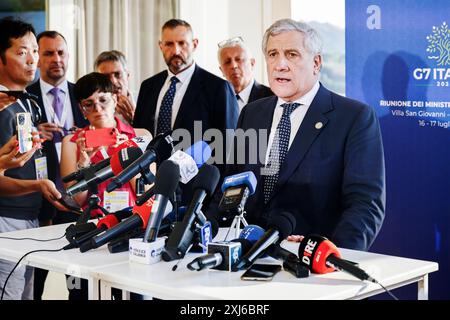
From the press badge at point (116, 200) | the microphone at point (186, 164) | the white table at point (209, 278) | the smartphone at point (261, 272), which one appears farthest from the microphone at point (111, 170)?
the press badge at point (116, 200)

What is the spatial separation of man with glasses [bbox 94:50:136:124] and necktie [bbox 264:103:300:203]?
1.93 meters

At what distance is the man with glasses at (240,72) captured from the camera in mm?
5395

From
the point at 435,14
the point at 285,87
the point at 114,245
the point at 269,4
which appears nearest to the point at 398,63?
the point at 435,14

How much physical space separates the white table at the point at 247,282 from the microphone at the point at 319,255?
32mm

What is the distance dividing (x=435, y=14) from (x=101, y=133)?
200cm

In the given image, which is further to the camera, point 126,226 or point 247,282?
point 126,226

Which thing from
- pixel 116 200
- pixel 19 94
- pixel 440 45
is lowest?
pixel 116 200

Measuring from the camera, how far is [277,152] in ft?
10.8

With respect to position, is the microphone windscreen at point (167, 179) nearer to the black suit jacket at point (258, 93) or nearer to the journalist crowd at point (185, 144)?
the journalist crowd at point (185, 144)

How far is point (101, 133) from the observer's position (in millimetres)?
4277

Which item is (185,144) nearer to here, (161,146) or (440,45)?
(440,45)

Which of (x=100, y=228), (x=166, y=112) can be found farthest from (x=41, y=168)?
(x=100, y=228)

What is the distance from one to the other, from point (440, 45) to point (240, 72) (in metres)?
1.75
